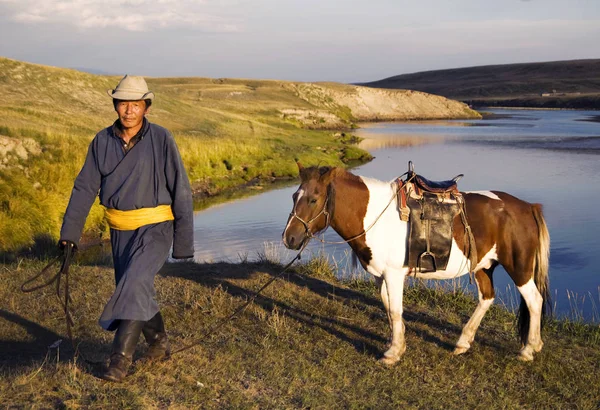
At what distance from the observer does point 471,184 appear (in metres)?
24.1

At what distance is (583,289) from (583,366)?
5.98 metres

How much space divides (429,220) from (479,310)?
3.99ft

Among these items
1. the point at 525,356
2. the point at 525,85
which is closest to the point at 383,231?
the point at 525,356

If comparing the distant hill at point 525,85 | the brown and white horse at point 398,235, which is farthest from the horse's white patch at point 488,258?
the distant hill at point 525,85

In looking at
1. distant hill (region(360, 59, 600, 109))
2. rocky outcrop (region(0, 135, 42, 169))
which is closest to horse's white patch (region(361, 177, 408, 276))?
rocky outcrop (region(0, 135, 42, 169))

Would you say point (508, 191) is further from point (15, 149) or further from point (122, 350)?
point (122, 350)

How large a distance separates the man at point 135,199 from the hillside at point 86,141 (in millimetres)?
9054

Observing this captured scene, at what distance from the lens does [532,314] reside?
20.9 feet

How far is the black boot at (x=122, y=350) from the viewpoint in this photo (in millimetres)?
4898

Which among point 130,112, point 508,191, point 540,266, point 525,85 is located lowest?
point 525,85

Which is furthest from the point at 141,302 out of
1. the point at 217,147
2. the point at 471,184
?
the point at 217,147

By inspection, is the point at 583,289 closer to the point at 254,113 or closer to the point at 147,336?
the point at 147,336

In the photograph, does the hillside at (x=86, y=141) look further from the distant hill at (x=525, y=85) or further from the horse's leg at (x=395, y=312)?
the distant hill at (x=525, y=85)

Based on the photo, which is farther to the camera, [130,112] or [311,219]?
[311,219]
